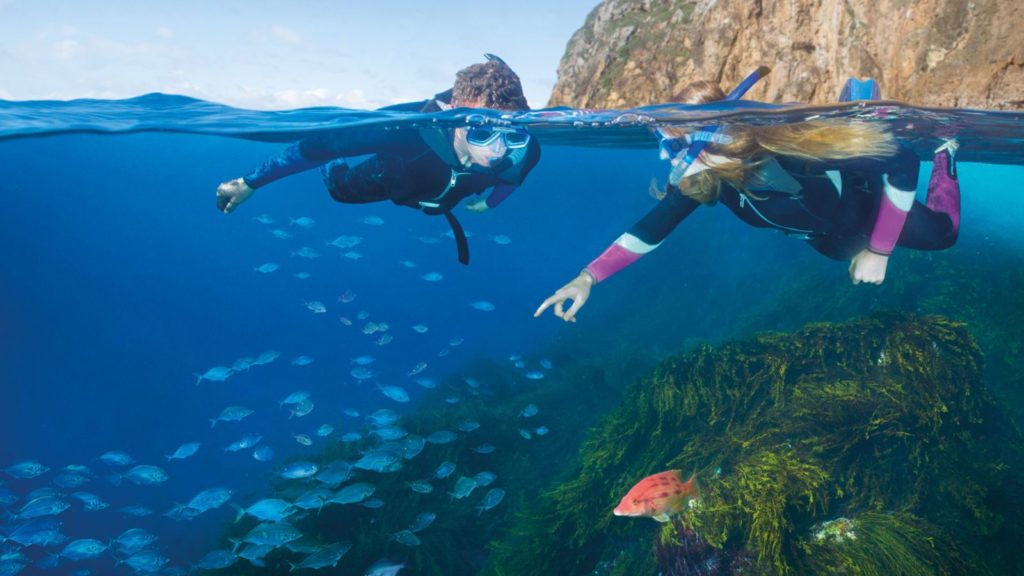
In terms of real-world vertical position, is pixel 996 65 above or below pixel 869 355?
above

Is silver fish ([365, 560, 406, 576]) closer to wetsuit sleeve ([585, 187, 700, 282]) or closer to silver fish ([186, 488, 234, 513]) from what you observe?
silver fish ([186, 488, 234, 513])

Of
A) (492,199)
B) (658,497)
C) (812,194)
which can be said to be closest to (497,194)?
(492,199)

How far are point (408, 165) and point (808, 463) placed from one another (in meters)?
5.47

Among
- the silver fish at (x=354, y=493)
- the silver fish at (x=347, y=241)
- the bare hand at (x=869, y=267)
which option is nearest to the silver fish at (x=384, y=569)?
the silver fish at (x=354, y=493)

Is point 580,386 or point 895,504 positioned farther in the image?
point 580,386

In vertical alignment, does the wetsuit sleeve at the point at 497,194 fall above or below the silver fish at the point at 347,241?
above

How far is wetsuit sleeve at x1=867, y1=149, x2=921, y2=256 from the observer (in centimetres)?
421

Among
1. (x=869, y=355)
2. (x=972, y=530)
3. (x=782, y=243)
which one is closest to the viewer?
(x=972, y=530)

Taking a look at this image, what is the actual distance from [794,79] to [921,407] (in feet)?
16.8

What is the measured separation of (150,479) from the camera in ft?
28.1

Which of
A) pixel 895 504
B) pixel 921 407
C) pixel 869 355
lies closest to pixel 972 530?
pixel 895 504

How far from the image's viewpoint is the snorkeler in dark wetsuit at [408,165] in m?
5.41

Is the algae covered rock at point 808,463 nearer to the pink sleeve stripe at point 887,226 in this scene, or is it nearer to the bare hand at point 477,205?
the pink sleeve stripe at point 887,226

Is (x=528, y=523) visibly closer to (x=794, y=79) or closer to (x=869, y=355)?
(x=869, y=355)
